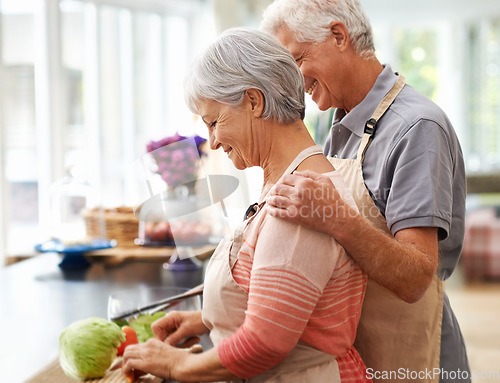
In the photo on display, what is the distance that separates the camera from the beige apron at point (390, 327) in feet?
4.27

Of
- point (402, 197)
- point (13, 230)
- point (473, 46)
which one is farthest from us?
point (473, 46)

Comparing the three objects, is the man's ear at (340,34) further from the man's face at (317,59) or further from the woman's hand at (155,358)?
the woman's hand at (155,358)

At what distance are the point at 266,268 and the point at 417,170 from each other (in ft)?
1.35

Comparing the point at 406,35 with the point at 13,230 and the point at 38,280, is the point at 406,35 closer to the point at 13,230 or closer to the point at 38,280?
the point at 13,230

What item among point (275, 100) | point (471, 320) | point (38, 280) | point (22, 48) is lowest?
point (471, 320)

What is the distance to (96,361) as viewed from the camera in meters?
1.24

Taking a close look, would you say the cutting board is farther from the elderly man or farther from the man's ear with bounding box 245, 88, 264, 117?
the man's ear with bounding box 245, 88, 264, 117

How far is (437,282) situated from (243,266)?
55cm

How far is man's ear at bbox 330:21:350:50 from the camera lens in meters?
1.34

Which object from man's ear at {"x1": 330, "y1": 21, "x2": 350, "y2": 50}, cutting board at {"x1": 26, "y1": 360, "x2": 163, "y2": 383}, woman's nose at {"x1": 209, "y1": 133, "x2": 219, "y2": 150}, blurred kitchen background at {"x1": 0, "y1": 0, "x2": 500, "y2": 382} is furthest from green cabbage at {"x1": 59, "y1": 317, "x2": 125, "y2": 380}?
blurred kitchen background at {"x1": 0, "y1": 0, "x2": 500, "y2": 382}

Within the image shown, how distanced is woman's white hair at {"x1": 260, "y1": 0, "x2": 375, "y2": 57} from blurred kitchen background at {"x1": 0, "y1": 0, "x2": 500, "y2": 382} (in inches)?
54.7

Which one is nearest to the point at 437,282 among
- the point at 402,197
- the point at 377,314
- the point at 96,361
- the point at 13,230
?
the point at 377,314

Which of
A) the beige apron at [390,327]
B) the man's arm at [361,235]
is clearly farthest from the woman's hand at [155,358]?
the beige apron at [390,327]

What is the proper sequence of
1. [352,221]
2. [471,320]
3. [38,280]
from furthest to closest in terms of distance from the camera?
[471,320] → [38,280] → [352,221]
